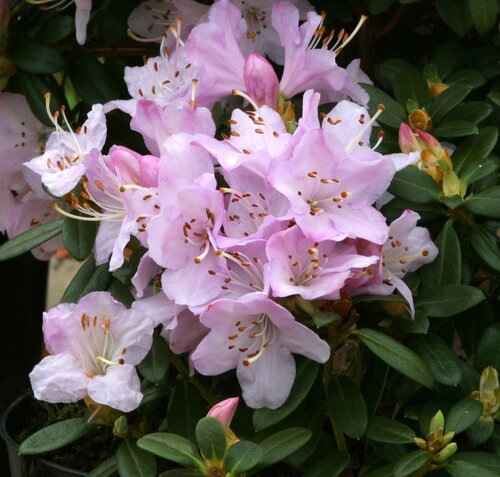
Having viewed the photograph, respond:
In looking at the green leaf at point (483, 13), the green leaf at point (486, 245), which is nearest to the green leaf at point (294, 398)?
the green leaf at point (486, 245)

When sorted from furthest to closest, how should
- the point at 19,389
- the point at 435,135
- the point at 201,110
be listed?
the point at 19,389
the point at 435,135
the point at 201,110

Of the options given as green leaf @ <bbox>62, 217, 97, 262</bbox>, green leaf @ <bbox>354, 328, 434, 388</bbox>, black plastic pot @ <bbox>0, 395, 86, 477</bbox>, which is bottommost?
black plastic pot @ <bbox>0, 395, 86, 477</bbox>

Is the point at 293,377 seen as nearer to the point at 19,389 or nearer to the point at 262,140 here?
the point at 262,140

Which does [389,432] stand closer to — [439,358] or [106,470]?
[439,358]

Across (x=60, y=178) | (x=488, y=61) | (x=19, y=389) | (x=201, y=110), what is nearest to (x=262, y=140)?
(x=201, y=110)

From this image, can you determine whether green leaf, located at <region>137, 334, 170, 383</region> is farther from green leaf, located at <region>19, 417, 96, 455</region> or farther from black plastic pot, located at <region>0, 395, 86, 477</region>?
black plastic pot, located at <region>0, 395, 86, 477</region>

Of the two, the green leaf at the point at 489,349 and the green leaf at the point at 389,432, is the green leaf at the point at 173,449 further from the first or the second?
the green leaf at the point at 489,349

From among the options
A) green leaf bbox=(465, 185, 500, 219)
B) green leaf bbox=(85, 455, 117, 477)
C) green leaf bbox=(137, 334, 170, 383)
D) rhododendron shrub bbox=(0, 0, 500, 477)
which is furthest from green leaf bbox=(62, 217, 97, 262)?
green leaf bbox=(465, 185, 500, 219)
